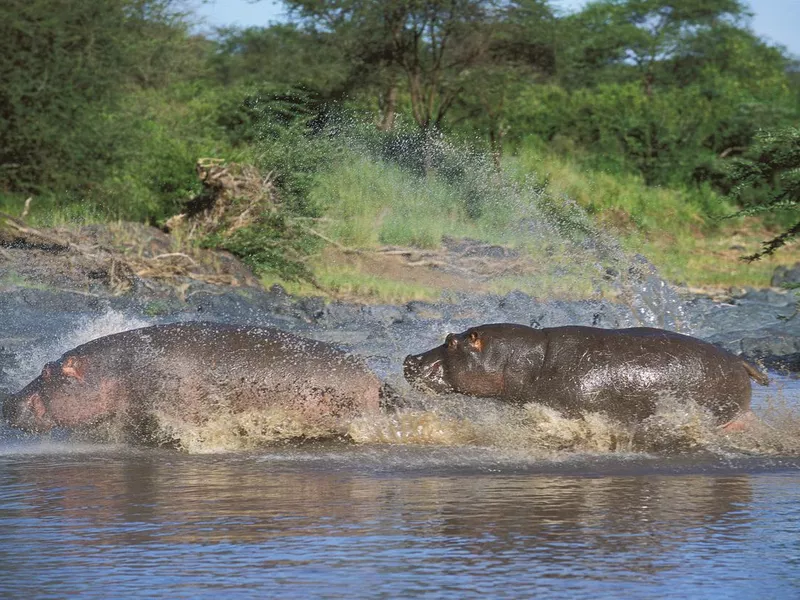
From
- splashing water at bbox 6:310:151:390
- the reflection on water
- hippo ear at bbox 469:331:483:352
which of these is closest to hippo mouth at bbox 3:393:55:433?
the reflection on water

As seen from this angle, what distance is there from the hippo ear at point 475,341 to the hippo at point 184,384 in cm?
55

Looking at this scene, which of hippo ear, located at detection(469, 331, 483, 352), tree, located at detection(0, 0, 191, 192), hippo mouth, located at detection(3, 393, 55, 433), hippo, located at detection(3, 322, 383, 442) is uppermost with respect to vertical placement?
tree, located at detection(0, 0, 191, 192)

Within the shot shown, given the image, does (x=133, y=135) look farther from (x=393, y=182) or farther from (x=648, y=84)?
(x=648, y=84)

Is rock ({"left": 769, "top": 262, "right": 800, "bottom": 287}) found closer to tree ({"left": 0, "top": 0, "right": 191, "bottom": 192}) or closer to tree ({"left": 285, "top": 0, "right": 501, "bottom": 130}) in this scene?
tree ({"left": 285, "top": 0, "right": 501, "bottom": 130})

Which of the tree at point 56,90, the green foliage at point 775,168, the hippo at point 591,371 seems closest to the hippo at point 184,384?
the hippo at point 591,371

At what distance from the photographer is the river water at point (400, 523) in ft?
13.2

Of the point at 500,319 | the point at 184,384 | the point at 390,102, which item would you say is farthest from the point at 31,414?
the point at 390,102

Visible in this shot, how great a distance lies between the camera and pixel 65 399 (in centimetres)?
701

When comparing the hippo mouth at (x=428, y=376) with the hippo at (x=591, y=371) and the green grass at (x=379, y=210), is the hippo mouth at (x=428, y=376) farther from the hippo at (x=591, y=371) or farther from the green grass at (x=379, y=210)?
the green grass at (x=379, y=210)

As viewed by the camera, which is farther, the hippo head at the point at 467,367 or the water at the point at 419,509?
the hippo head at the point at 467,367

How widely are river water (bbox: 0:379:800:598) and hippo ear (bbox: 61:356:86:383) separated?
441mm

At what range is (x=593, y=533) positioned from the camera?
4625 mm

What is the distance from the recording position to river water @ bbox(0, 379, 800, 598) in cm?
401

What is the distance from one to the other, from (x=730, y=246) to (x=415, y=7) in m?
7.51
